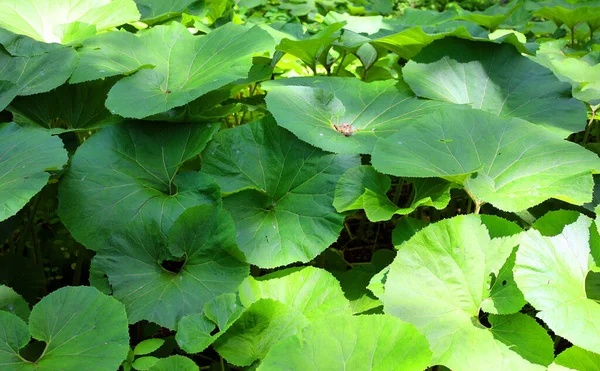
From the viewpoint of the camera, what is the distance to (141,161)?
55.9 inches

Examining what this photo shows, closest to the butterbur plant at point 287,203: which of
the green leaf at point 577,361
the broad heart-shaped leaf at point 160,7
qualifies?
the green leaf at point 577,361

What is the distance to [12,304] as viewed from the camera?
44.8 inches

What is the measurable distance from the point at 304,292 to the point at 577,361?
58cm

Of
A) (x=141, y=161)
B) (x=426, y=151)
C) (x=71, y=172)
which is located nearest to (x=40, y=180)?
(x=71, y=172)

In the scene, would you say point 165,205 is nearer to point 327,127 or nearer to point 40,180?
point 40,180

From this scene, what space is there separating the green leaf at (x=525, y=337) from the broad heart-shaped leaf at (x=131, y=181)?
75cm

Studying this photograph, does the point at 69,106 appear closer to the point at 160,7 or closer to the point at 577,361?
the point at 160,7

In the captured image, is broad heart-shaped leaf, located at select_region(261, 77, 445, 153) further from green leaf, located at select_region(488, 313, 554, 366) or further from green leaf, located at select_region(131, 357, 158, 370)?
green leaf, located at select_region(131, 357, 158, 370)

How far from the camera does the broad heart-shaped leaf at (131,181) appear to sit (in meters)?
1.29

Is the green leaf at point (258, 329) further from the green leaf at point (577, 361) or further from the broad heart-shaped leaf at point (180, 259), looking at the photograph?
the green leaf at point (577, 361)

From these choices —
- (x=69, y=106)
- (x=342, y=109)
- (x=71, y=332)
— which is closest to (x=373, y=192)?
(x=342, y=109)

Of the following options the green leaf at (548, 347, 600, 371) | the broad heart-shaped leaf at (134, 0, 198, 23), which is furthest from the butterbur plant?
the broad heart-shaped leaf at (134, 0, 198, 23)

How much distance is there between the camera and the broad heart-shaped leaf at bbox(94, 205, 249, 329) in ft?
3.80

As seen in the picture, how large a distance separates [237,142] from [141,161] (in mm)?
282
